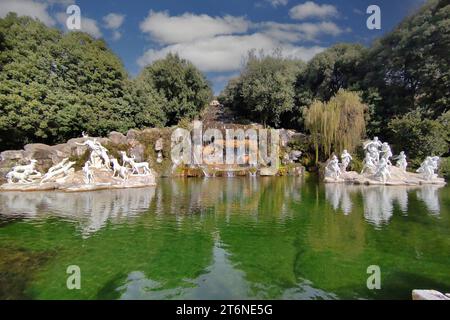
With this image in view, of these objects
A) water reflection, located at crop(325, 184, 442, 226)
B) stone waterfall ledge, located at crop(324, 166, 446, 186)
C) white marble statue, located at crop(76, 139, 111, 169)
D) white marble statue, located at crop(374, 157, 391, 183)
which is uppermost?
white marble statue, located at crop(76, 139, 111, 169)

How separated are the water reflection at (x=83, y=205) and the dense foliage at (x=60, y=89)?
1019cm

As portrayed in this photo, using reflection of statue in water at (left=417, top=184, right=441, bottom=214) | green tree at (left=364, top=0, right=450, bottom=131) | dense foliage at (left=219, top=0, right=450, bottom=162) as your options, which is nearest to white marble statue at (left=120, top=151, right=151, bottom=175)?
reflection of statue in water at (left=417, top=184, right=441, bottom=214)

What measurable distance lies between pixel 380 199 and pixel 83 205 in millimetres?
11724

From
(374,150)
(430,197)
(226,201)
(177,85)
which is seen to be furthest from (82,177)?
(177,85)

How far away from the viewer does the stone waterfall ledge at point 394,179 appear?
1834cm

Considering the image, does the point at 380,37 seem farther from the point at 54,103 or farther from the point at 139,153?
the point at 54,103

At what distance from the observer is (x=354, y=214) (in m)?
10.4

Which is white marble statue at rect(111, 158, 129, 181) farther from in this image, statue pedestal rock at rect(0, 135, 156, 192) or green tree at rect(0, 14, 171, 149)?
green tree at rect(0, 14, 171, 149)

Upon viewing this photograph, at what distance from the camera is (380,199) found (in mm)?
13328

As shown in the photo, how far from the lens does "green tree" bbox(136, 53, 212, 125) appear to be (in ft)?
109

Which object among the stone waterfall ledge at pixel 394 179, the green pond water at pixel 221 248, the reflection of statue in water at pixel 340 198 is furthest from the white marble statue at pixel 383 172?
the green pond water at pixel 221 248

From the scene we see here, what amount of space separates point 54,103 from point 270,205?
62.1ft

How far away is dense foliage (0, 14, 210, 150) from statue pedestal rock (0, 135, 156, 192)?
7.30 meters

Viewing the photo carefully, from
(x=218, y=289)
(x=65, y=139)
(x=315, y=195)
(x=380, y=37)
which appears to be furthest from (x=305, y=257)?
(x=380, y=37)
